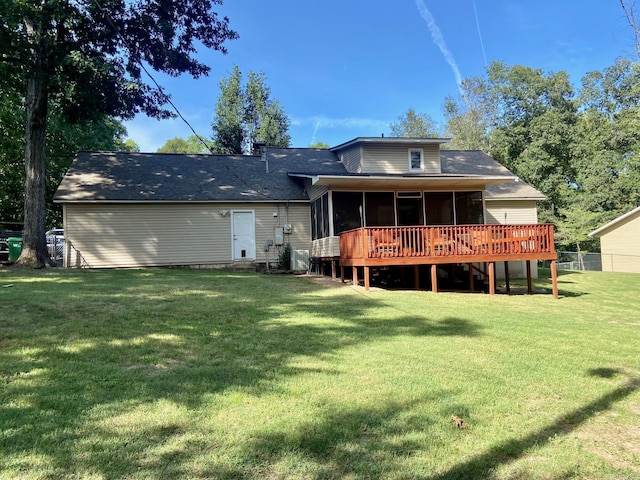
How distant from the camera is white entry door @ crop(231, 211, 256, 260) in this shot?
1482 centimetres

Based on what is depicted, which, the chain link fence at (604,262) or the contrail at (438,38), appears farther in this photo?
the chain link fence at (604,262)

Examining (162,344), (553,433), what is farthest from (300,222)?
(553,433)

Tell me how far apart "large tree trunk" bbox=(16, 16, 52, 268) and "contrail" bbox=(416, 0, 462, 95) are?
15.2 meters

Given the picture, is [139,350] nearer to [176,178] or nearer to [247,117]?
[176,178]

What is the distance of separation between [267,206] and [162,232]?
3.72 m

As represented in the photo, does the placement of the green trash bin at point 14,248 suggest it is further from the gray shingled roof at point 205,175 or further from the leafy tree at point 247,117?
the leafy tree at point 247,117

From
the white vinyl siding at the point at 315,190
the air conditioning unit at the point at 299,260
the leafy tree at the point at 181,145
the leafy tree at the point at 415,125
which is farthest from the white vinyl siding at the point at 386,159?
the leafy tree at the point at 181,145

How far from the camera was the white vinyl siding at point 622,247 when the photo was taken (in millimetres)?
22734

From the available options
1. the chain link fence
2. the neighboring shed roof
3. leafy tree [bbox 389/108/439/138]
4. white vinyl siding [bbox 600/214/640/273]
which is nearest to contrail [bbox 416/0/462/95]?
leafy tree [bbox 389/108/439/138]

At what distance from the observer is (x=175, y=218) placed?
1434 cm

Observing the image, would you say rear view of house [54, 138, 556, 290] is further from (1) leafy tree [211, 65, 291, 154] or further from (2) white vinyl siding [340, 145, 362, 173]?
(1) leafy tree [211, 65, 291, 154]

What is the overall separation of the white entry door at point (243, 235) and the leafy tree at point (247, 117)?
2157 cm

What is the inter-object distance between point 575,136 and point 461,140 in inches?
341

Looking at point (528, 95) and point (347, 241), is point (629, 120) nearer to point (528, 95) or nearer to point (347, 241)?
point (528, 95)
